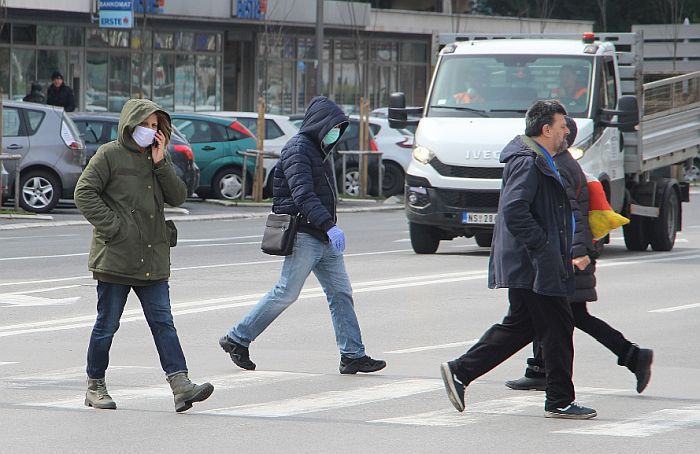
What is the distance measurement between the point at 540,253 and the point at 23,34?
3338 centimetres

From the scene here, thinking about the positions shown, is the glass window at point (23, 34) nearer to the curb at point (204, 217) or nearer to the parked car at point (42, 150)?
the curb at point (204, 217)

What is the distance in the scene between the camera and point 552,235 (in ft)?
26.3

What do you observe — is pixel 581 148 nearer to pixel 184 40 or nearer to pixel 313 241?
pixel 313 241

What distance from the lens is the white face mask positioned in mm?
8070

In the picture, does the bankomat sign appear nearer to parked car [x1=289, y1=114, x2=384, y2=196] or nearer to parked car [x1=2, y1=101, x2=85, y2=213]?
parked car [x1=289, y1=114, x2=384, y2=196]

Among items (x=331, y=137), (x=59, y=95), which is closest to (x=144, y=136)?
(x=331, y=137)

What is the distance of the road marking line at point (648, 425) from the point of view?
759cm

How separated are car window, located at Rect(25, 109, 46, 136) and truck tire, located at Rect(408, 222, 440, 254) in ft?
25.9

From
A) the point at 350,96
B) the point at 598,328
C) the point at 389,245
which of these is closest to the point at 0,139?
the point at 389,245

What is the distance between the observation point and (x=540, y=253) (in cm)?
797

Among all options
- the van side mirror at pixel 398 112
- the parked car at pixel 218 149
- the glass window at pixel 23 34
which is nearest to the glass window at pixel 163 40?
the glass window at pixel 23 34

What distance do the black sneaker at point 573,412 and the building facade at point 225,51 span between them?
27.4 m

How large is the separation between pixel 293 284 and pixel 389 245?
1015 cm

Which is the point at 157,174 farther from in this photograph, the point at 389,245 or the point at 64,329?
the point at 389,245
